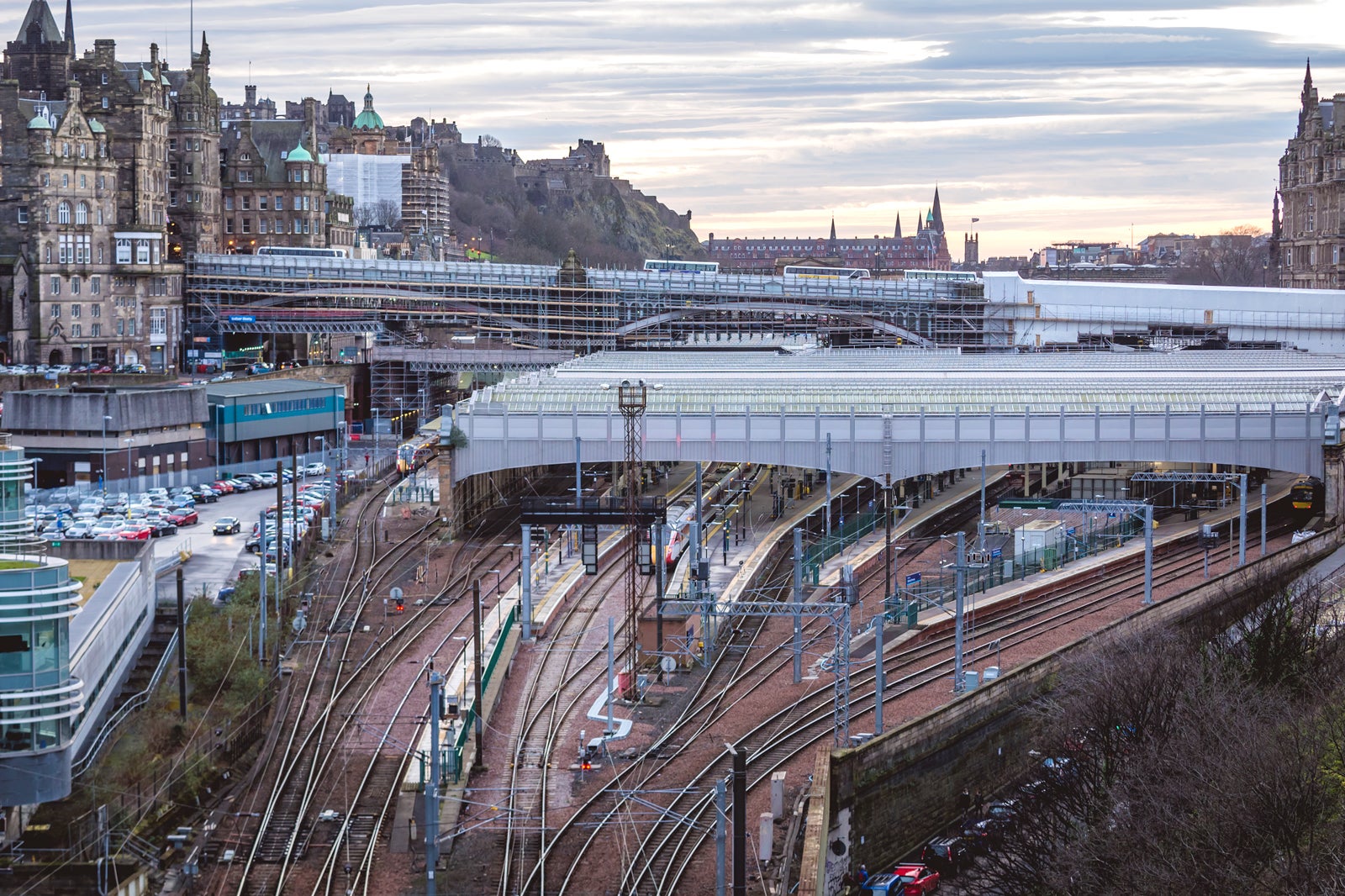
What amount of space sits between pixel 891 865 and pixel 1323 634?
32.6ft

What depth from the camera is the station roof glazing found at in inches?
1903

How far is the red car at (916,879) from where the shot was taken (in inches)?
1059

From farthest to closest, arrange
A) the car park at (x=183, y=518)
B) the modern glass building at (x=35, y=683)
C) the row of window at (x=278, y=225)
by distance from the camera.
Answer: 1. the row of window at (x=278, y=225)
2. the car park at (x=183, y=518)
3. the modern glass building at (x=35, y=683)

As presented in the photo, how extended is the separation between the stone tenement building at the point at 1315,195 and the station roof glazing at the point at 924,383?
34621 millimetres

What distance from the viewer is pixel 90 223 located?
80.9 meters

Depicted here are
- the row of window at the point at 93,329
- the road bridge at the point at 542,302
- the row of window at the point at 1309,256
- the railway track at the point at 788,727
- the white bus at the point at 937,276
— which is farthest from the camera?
the row of window at the point at 1309,256

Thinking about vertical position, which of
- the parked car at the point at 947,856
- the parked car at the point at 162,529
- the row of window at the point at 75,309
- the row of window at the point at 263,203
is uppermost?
the row of window at the point at 263,203

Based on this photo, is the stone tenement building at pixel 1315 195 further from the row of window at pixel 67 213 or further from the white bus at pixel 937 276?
the row of window at pixel 67 213

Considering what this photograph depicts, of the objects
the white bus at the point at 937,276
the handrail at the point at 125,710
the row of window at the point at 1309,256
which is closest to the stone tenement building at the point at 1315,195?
the row of window at the point at 1309,256

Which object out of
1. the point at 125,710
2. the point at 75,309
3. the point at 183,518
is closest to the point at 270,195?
the point at 75,309

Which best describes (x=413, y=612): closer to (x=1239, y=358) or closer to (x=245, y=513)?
(x=245, y=513)

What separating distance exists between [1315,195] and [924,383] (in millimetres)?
63636

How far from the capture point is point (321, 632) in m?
37.9

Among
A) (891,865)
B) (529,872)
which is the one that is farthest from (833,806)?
(529,872)
